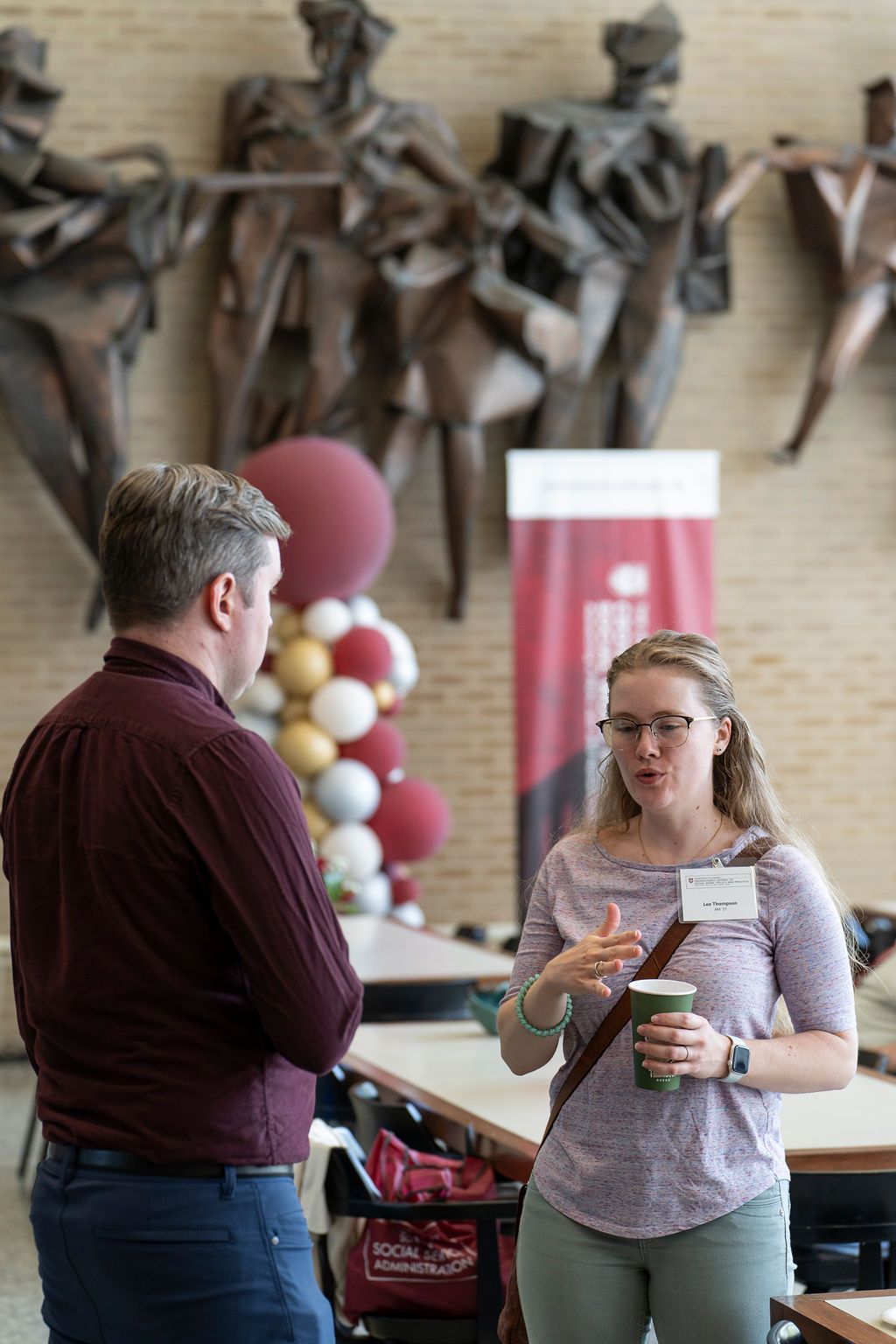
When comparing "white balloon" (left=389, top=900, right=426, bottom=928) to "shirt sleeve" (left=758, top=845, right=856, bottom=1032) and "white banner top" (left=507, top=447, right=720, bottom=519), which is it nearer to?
"white banner top" (left=507, top=447, right=720, bottom=519)

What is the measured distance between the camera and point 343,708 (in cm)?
584

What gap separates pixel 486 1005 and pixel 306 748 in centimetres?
252

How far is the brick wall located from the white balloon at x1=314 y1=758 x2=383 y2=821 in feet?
4.30

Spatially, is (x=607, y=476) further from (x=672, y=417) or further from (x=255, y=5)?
(x=255, y=5)

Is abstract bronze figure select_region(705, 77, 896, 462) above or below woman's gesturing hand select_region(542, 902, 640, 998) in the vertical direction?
above

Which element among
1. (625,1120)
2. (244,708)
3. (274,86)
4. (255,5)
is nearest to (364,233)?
(274,86)

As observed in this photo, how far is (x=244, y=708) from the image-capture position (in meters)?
6.04

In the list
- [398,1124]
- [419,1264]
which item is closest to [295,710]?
[398,1124]

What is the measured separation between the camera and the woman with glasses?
1747 mm

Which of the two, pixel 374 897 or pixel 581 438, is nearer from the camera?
pixel 374 897

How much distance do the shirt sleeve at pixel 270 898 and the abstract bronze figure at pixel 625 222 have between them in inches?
227

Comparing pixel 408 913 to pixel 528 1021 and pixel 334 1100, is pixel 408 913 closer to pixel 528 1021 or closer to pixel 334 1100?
pixel 334 1100

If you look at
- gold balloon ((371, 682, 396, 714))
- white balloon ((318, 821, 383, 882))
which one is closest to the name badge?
white balloon ((318, 821, 383, 882))

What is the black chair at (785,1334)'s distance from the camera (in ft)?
5.51
